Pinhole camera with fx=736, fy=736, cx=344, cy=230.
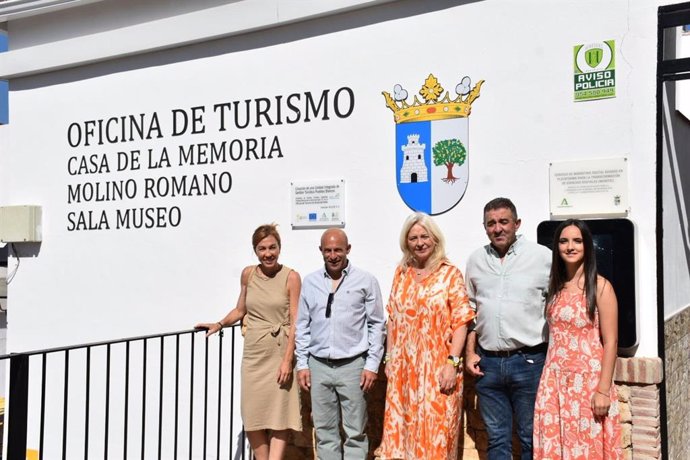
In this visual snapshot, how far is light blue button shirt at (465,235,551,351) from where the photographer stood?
12.7ft

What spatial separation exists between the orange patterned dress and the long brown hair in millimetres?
487

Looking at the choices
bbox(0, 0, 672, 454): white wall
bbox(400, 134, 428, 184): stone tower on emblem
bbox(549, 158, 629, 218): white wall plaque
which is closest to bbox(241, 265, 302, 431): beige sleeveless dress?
bbox(0, 0, 672, 454): white wall

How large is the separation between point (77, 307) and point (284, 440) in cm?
290

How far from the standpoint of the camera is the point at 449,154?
4.90 metres

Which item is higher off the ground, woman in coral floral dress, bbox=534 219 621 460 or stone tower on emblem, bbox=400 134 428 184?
stone tower on emblem, bbox=400 134 428 184

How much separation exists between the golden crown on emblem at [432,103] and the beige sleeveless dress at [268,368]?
1442 millimetres

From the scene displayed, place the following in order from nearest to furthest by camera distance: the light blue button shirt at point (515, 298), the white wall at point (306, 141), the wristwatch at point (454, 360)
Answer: the light blue button shirt at point (515, 298)
the wristwatch at point (454, 360)
the white wall at point (306, 141)

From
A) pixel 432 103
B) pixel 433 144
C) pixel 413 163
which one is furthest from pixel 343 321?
pixel 432 103

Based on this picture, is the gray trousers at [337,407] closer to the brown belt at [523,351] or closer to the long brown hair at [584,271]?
the brown belt at [523,351]

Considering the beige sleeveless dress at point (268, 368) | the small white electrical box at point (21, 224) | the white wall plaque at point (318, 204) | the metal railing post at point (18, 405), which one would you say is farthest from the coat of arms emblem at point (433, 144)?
the small white electrical box at point (21, 224)

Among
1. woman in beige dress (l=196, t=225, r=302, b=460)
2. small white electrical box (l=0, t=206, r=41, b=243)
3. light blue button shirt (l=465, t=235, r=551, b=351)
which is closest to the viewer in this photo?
light blue button shirt (l=465, t=235, r=551, b=351)

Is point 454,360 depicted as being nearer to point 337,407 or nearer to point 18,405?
point 337,407

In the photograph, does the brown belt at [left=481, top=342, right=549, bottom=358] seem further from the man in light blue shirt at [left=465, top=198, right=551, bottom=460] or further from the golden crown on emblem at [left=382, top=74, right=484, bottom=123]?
the golden crown on emblem at [left=382, top=74, right=484, bottom=123]

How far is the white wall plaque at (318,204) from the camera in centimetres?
536
